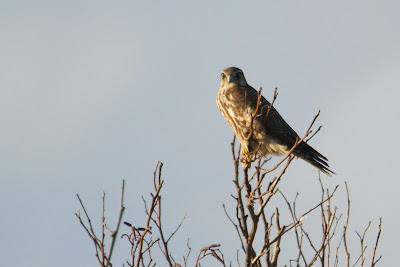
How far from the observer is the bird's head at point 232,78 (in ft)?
25.9

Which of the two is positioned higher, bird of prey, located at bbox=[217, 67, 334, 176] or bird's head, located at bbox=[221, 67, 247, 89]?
bird's head, located at bbox=[221, 67, 247, 89]

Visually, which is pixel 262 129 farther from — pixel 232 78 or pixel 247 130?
pixel 232 78

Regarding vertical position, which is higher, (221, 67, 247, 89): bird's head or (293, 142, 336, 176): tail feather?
(221, 67, 247, 89): bird's head

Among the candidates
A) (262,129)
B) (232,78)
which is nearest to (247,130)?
(262,129)

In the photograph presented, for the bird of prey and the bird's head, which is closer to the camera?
the bird of prey

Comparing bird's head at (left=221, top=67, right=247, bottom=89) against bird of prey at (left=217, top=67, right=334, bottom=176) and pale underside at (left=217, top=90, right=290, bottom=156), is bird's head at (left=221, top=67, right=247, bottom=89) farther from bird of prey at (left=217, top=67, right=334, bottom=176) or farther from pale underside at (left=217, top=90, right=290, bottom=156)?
pale underside at (left=217, top=90, right=290, bottom=156)

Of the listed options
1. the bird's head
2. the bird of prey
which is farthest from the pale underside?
the bird's head

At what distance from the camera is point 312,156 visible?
6867mm

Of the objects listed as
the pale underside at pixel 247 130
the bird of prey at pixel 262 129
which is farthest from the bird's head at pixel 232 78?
the pale underside at pixel 247 130

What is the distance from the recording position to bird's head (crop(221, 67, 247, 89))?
791cm

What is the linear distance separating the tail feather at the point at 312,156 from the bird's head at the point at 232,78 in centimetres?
138

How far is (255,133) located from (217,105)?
0.79m

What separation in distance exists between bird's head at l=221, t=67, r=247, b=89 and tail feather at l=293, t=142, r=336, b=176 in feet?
4.54

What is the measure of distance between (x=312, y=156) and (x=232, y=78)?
161 centimetres
